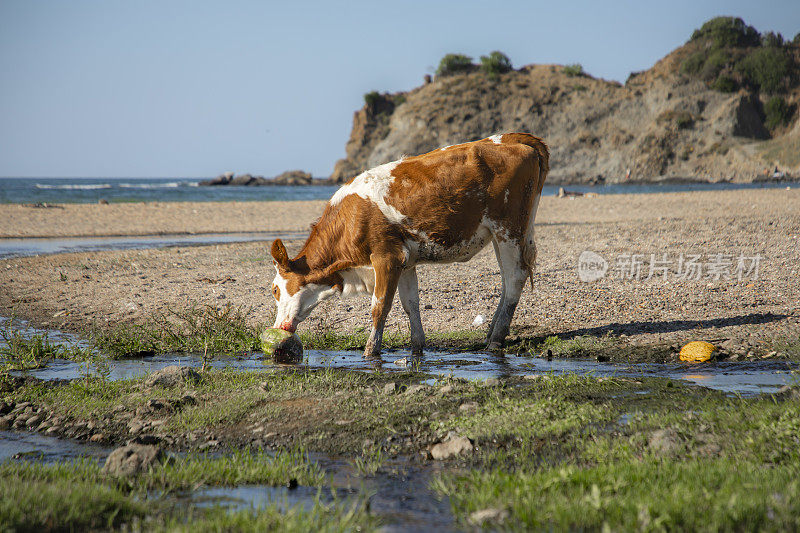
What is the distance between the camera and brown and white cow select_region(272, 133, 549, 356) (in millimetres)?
8094

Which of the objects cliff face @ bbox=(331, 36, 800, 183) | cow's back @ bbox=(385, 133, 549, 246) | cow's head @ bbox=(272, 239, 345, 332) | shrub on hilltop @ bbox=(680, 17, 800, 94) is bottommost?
cow's head @ bbox=(272, 239, 345, 332)

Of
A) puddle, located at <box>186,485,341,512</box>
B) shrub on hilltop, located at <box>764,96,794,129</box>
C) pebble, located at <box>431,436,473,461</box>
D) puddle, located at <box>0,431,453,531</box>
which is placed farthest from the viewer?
shrub on hilltop, located at <box>764,96,794,129</box>

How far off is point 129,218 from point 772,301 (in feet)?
89.0

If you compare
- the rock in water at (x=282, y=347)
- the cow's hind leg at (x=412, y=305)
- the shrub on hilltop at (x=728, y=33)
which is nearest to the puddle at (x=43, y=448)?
the rock in water at (x=282, y=347)

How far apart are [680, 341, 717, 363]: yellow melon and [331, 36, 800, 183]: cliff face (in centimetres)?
9230

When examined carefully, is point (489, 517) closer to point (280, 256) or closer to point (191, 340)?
point (280, 256)

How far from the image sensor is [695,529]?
10.7 ft

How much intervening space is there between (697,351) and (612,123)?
366ft

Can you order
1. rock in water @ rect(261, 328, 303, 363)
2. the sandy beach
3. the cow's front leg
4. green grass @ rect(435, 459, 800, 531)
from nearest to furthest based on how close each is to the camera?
1. green grass @ rect(435, 459, 800, 531)
2. the cow's front leg
3. rock in water @ rect(261, 328, 303, 363)
4. the sandy beach

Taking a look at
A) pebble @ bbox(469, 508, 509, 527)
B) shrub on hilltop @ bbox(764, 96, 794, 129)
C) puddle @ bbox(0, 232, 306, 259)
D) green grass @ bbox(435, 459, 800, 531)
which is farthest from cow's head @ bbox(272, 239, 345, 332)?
shrub on hilltop @ bbox(764, 96, 794, 129)

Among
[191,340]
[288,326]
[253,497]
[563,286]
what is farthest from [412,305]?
[253,497]

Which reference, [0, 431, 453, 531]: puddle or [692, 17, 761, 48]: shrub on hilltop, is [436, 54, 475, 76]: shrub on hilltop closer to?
[692, 17, 761, 48]: shrub on hilltop

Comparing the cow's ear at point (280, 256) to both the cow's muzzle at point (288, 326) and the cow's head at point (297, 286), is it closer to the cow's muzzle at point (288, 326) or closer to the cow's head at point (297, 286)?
the cow's head at point (297, 286)

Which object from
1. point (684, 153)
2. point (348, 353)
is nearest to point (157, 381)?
point (348, 353)
